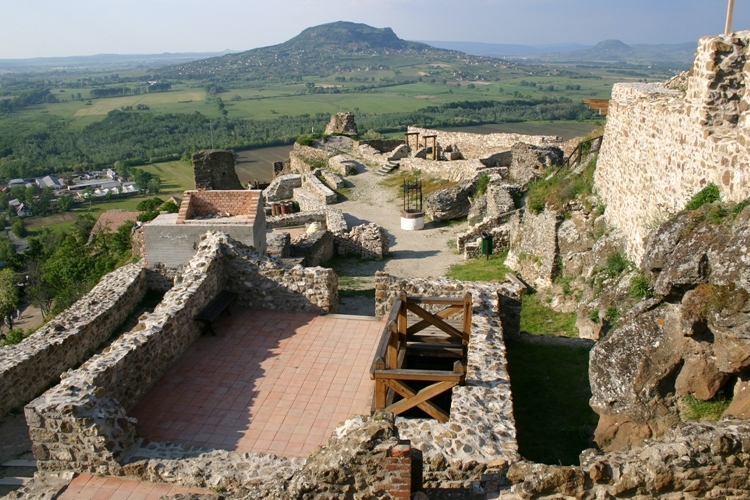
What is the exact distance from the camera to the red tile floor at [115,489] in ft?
19.5

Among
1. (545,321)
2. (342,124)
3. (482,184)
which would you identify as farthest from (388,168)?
(545,321)

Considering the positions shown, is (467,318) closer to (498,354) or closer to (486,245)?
(498,354)

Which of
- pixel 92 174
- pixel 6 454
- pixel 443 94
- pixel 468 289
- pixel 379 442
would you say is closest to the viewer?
pixel 379 442

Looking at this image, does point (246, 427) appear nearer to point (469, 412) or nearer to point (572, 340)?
point (469, 412)

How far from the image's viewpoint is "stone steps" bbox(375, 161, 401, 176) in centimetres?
3177

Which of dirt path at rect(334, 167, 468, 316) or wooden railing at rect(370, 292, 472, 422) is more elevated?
wooden railing at rect(370, 292, 472, 422)

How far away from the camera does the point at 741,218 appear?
21.7 feet

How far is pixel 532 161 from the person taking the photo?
2362cm

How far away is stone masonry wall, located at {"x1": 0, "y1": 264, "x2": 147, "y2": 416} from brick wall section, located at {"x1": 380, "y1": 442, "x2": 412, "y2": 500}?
7035mm

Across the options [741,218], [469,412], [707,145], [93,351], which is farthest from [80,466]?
[707,145]

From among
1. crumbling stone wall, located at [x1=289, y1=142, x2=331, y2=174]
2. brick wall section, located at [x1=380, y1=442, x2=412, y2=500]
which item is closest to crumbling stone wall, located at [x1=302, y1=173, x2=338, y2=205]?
crumbling stone wall, located at [x1=289, y1=142, x2=331, y2=174]

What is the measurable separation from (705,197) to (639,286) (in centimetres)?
201

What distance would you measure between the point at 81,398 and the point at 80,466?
71 cm

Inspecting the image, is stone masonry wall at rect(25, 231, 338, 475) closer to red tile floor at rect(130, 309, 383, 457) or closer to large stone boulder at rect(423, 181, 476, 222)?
red tile floor at rect(130, 309, 383, 457)
